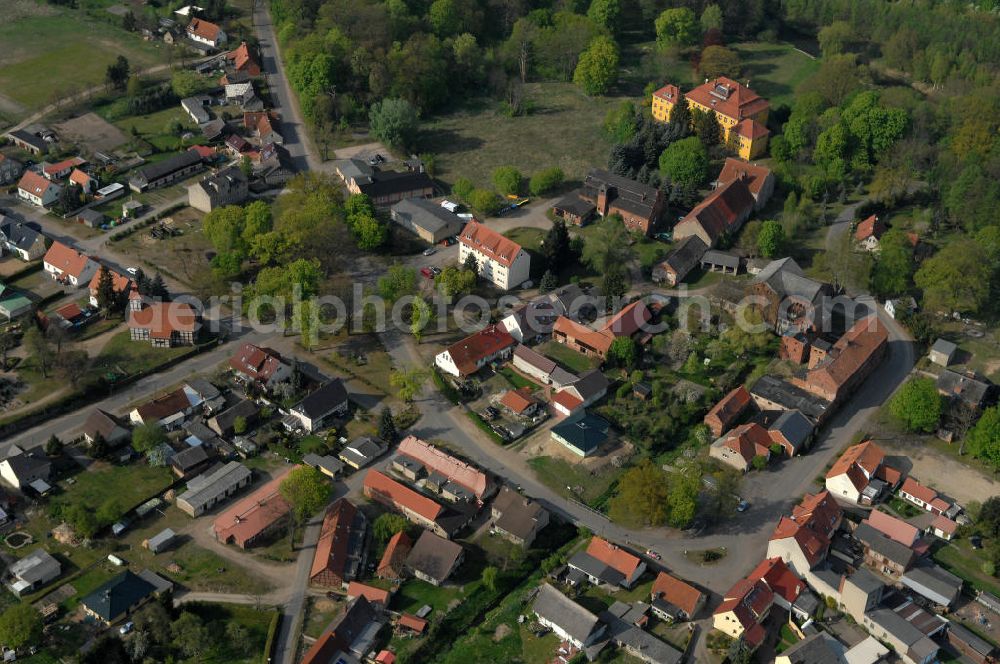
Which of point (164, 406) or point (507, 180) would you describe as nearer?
point (164, 406)

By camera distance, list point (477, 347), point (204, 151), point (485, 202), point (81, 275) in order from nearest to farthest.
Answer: point (477, 347) < point (81, 275) < point (485, 202) < point (204, 151)

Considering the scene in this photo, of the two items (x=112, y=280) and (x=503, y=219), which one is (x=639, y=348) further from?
(x=112, y=280)

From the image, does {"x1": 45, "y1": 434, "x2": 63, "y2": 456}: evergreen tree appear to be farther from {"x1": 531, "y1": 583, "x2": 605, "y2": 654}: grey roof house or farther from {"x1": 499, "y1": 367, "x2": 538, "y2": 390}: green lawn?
{"x1": 531, "y1": 583, "x2": 605, "y2": 654}: grey roof house

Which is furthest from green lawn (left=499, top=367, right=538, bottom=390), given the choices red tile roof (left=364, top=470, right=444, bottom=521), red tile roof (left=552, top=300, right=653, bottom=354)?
red tile roof (left=364, top=470, right=444, bottom=521)

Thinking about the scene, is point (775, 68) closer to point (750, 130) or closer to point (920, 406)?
point (750, 130)

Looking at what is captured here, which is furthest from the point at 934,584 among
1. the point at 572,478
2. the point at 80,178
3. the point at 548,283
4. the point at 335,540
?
the point at 80,178

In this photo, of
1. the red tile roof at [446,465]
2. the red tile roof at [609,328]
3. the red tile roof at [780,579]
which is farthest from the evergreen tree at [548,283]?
the red tile roof at [780,579]
